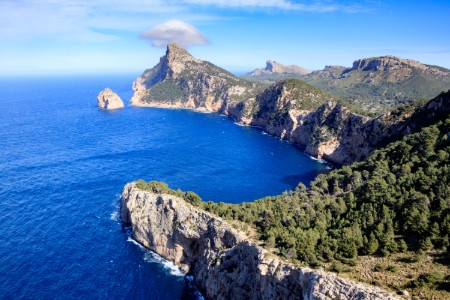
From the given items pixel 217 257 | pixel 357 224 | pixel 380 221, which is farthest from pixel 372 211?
pixel 217 257

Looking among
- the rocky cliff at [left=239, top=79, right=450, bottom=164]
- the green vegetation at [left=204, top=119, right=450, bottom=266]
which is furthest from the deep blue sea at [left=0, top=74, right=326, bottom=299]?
the green vegetation at [left=204, top=119, right=450, bottom=266]

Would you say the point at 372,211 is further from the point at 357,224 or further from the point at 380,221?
the point at 357,224

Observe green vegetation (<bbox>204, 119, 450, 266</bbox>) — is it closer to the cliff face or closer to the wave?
the cliff face

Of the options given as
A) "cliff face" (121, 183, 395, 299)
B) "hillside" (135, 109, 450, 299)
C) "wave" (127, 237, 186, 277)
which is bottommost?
"wave" (127, 237, 186, 277)

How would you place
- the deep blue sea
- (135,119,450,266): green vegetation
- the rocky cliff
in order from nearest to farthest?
(135,119,450,266): green vegetation → the deep blue sea → the rocky cliff

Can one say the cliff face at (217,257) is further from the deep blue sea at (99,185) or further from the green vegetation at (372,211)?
the deep blue sea at (99,185)

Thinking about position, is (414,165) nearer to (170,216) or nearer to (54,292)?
(170,216)
